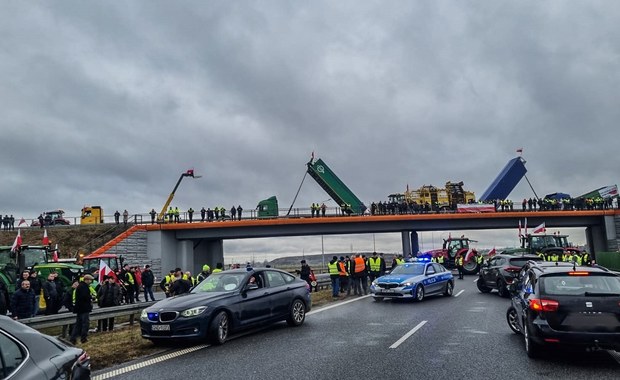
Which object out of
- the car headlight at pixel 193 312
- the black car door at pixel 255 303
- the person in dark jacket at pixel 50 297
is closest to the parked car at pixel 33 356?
the car headlight at pixel 193 312

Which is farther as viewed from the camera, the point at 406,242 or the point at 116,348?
the point at 406,242

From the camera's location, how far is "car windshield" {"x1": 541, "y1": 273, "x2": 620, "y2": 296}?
23.8 ft

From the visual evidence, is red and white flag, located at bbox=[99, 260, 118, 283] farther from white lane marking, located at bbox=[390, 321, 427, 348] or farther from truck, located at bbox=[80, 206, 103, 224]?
truck, located at bbox=[80, 206, 103, 224]

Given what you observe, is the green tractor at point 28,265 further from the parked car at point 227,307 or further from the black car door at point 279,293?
the black car door at point 279,293

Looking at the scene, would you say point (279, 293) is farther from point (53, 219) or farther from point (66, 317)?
point (53, 219)

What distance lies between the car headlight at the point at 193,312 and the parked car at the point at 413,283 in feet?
29.8

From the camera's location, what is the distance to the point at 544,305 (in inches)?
286

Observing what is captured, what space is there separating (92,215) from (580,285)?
47915 millimetres

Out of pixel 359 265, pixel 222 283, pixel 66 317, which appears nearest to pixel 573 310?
pixel 222 283

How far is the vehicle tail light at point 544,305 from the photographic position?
7174 mm

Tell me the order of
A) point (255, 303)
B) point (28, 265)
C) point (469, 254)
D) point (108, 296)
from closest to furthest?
point (255, 303)
point (108, 296)
point (28, 265)
point (469, 254)

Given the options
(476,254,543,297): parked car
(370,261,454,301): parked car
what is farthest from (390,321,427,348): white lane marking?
(476,254,543,297): parked car

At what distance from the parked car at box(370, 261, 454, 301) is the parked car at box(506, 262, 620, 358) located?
29.0ft

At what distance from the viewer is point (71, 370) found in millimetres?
3746
